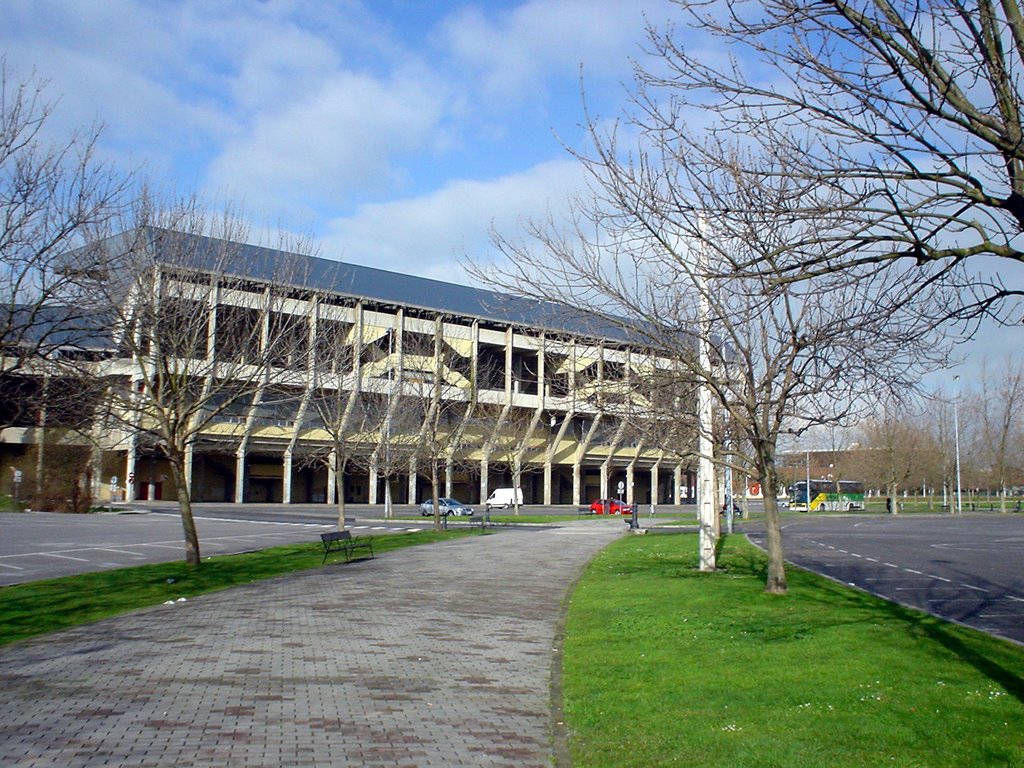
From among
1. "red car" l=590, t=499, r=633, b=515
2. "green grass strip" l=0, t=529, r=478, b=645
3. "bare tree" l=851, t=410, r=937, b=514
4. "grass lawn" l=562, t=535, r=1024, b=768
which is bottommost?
"red car" l=590, t=499, r=633, b=515

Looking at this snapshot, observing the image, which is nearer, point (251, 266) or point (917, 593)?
point (917, 593)

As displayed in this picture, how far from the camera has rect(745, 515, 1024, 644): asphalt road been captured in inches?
555

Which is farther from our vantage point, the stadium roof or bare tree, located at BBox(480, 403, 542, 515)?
bare tree, located at BBox(480, 403, 542, 515)

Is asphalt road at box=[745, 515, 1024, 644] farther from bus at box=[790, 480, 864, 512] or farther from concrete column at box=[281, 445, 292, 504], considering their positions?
bus at box=[790, 480, 864, 512]

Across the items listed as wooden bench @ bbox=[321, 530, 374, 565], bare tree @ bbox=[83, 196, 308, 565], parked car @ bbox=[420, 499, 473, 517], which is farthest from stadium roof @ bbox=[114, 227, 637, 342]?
parked car @ bbox=[420, 499, 473, 517]

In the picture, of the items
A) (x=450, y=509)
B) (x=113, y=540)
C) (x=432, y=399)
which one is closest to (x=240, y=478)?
(x=450, y=509)

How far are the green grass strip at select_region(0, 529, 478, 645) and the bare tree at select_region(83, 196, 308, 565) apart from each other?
1195 mm

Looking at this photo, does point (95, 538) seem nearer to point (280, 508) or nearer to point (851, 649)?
point (851, 649)

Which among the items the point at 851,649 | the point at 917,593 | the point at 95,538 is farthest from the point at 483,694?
the point at 95,538

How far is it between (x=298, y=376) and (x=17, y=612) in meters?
9.20

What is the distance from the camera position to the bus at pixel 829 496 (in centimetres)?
8369

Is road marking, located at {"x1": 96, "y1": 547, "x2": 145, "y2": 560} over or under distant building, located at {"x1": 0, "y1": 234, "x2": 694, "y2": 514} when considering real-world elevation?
under

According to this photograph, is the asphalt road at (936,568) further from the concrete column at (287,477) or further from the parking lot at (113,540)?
the concrete column at (287,477)

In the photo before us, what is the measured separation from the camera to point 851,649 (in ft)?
33.2
